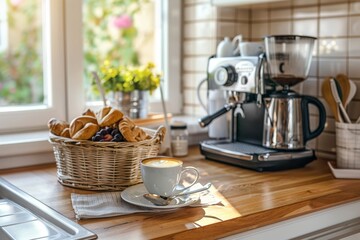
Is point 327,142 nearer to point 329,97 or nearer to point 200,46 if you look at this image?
point 329,97

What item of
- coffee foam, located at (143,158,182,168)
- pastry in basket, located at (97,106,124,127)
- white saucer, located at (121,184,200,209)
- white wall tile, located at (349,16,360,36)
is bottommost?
white saucer, located at (121,184,200,209)

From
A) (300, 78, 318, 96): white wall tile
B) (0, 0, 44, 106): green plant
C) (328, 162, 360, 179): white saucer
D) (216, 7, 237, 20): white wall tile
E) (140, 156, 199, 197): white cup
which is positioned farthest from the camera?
(0, 0, 44, 106): green plant

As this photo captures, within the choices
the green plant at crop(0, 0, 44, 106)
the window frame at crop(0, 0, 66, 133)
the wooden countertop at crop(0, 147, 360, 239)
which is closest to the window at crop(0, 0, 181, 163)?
the window frame at crop(0, 0, 66, 133)

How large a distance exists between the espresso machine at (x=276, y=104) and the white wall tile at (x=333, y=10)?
0.19m

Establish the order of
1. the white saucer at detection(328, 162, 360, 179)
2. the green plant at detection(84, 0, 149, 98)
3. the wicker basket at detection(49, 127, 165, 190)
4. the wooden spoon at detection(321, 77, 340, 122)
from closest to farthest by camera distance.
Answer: the wicker basket at detection(49, 127, 165, 190) → the white saucer at detection(328, 162, 360, 179) → the wooden spoon at detection(321, 77, 340, 122) → the green plant at detection(84, 0, 149, 98)

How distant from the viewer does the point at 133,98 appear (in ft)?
6.18

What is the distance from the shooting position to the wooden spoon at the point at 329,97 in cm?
172

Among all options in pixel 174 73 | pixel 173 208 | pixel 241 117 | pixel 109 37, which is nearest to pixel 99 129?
pixel 173 208

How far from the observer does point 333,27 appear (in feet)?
6.11

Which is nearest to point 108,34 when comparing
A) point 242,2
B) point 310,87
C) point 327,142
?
point 242,2

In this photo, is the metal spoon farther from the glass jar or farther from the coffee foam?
the glass jar

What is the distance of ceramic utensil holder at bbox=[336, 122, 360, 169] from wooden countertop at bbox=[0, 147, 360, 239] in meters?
0.06

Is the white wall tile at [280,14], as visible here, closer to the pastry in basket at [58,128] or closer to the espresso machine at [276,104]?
the espresso machine at [276,104]

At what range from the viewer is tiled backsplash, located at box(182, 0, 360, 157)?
1821mm
